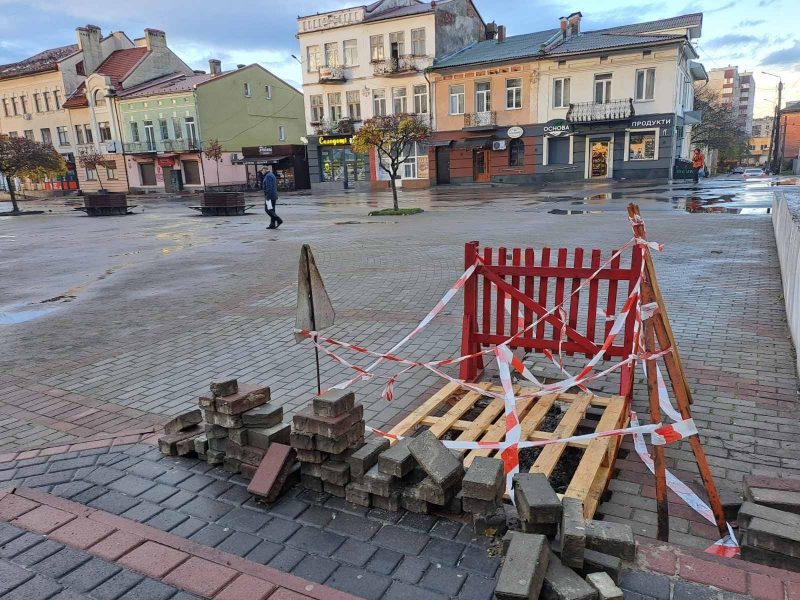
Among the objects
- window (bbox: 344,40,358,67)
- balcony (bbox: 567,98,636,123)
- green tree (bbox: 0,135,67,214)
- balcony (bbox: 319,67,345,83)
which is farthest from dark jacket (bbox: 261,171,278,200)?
window (bbox: 344,40,358,67)

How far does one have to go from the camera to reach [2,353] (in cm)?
694

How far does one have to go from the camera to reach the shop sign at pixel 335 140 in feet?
144

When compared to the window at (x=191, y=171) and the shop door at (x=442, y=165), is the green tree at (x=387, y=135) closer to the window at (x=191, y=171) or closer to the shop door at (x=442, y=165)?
the shop door at (x=442, y=165)

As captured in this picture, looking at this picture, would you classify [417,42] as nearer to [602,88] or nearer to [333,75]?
[333,75]

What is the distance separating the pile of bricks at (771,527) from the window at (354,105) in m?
43.5

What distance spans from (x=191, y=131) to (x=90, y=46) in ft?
51.5

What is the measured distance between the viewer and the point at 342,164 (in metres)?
45.7

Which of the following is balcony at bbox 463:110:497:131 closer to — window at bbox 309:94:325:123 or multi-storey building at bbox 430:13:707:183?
multi-storey building at bbox 430:13:707:183

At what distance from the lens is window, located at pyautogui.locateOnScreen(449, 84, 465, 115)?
131ft

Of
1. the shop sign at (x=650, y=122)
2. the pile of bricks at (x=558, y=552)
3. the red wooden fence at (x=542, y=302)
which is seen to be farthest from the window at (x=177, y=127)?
the pile of bricks at (x=558, y=552)

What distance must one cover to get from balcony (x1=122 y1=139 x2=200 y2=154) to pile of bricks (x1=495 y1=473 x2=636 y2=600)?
4912cm

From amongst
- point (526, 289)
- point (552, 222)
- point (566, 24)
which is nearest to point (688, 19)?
point (566, 24)

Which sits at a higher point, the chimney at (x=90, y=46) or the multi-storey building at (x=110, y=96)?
the chimney at (x=90, y=46)

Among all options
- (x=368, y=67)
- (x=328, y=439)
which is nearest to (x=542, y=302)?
A: (x=328, y=439)
